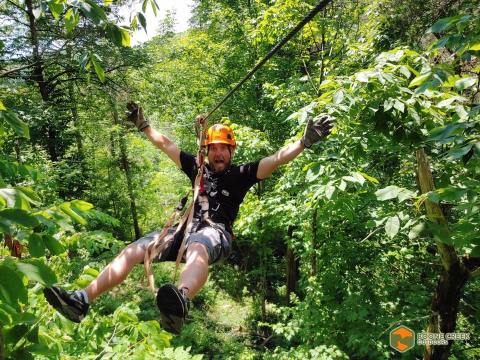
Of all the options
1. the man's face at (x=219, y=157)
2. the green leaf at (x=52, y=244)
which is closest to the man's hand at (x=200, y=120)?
the man's face at (x=219, y=157)

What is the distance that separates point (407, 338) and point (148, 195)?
39.4ft

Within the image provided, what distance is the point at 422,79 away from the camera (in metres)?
2.08

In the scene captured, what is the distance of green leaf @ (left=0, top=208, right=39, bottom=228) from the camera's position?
868 mm

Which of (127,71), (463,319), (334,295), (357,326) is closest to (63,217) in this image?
(357,326)

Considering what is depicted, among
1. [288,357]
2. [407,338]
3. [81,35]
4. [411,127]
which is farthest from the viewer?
[81,35]

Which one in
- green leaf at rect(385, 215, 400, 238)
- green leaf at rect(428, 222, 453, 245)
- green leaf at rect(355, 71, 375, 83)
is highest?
green leaf at rect(355, 71, 375, 83)

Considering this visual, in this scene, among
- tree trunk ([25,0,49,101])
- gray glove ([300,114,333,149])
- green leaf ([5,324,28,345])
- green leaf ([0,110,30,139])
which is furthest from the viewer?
tree trunk ([25,0,49,101])

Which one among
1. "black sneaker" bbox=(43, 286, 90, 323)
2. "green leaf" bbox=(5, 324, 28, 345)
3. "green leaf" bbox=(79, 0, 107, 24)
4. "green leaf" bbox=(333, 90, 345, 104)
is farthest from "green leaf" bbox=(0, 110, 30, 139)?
"green leaf" bbox=(333, 90, 345, 104)

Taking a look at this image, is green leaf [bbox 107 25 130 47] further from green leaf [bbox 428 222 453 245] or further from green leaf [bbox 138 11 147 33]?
green leaf [bbox 428 222 453 245]

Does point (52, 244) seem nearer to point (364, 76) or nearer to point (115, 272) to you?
point (115, 272)

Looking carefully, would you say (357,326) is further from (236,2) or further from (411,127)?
(236,2)

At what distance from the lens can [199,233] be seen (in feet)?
9.38

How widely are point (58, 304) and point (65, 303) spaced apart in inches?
1.5

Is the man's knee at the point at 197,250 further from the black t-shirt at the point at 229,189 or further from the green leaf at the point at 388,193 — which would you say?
the green leaf at the point at 388,193
